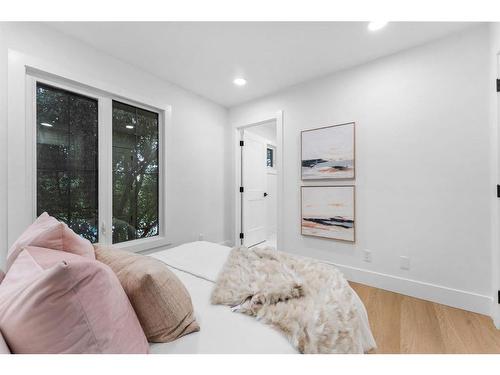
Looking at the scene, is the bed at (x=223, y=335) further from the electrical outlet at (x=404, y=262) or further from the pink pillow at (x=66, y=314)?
the electrical outlet at (x=404, y=262)

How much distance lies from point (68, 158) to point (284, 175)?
8.04 feet

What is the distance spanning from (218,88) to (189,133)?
2.48ft

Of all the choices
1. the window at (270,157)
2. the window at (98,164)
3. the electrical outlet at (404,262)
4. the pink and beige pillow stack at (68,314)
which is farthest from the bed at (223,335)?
the window at (270,157)

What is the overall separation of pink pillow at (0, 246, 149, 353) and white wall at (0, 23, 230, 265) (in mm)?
1691

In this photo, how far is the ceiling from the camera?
1.94 m

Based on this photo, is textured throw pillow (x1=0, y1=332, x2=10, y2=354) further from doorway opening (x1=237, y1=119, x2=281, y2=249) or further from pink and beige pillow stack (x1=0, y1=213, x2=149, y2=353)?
doorway opening (x1=237, y1=119, x2=281, y2=249)

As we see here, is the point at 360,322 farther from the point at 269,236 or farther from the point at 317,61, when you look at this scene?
the point at 269,236

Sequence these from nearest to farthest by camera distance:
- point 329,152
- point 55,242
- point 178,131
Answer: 1. point 55,242
2. point 329,152
3. point 178,131

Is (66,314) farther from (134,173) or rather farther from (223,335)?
(134,173)

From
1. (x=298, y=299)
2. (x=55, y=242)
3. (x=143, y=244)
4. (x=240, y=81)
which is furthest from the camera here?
(x=240, y=81)

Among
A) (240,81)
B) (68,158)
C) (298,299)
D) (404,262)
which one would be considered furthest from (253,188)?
(298,299)

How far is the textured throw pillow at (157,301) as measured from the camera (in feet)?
2.74

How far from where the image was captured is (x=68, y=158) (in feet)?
6.91
